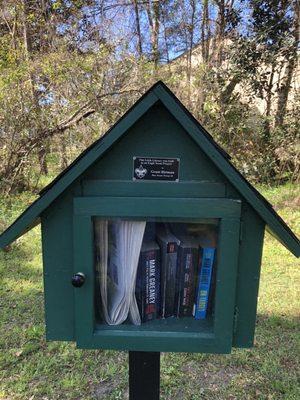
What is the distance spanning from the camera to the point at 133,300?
1.37m

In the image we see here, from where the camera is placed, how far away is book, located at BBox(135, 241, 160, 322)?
1.33 meters

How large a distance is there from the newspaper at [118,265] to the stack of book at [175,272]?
3 cm

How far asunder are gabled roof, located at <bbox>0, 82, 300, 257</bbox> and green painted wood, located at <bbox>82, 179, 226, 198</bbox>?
7 cm

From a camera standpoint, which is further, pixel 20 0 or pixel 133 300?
pixel 20 0

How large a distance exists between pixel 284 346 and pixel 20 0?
25.5ft

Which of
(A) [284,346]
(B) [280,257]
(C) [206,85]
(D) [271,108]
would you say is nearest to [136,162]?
(A) [284,346]

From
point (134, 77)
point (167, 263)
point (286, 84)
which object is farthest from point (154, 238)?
point (286, 84)

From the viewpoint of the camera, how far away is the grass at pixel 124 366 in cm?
244

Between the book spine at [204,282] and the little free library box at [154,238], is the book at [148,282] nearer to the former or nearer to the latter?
the little free library box at [154,238]

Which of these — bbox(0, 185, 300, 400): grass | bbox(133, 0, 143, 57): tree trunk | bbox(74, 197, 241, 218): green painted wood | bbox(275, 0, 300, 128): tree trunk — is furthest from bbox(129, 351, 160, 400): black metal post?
bbox(133, 0, 143, 57): tree trunk

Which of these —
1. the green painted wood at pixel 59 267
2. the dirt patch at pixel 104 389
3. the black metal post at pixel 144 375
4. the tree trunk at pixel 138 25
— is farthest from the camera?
the tree trunk at pixel 138 25

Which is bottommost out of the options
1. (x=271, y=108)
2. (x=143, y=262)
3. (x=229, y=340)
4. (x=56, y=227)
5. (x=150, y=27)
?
(x=229, y=340)

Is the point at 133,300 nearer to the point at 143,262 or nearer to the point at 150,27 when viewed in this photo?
the point at 143,262

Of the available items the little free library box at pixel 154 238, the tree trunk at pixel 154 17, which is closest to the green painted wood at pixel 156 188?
the little free library box at pixel 154 238
